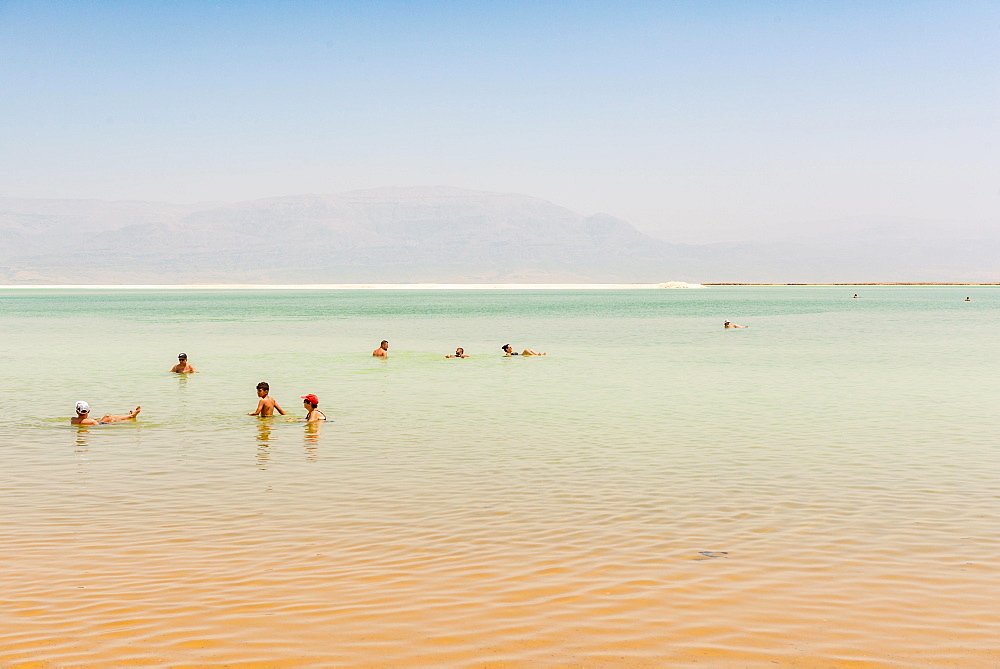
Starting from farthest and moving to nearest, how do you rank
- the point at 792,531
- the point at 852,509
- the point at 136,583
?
1. the point at 852,509
2. the point at 792,531
3. the point at 136,583

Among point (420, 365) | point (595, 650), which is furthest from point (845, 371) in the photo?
point (595, 650)

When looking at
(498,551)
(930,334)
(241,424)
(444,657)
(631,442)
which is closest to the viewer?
(444,657)

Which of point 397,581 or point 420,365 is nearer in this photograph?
point 397,581

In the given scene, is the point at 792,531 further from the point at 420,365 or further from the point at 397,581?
the point at 420,365

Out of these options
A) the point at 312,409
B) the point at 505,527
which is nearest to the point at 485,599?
the point at 505,527

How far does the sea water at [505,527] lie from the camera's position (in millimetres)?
8570

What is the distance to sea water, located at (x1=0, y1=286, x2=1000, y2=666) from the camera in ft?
28.1

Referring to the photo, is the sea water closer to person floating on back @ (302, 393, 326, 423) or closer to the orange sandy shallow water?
the orange sandy shallow water

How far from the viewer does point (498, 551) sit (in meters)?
11.5

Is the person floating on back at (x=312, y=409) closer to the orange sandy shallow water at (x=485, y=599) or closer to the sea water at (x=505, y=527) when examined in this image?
the sea water at (x=505, y=527)

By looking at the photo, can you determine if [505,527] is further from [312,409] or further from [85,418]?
[85,418]

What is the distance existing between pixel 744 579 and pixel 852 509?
14.3 ft

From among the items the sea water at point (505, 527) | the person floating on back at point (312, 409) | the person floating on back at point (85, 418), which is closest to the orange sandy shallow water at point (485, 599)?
the sea water at point (505, 527)

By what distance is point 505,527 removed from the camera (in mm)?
12742
